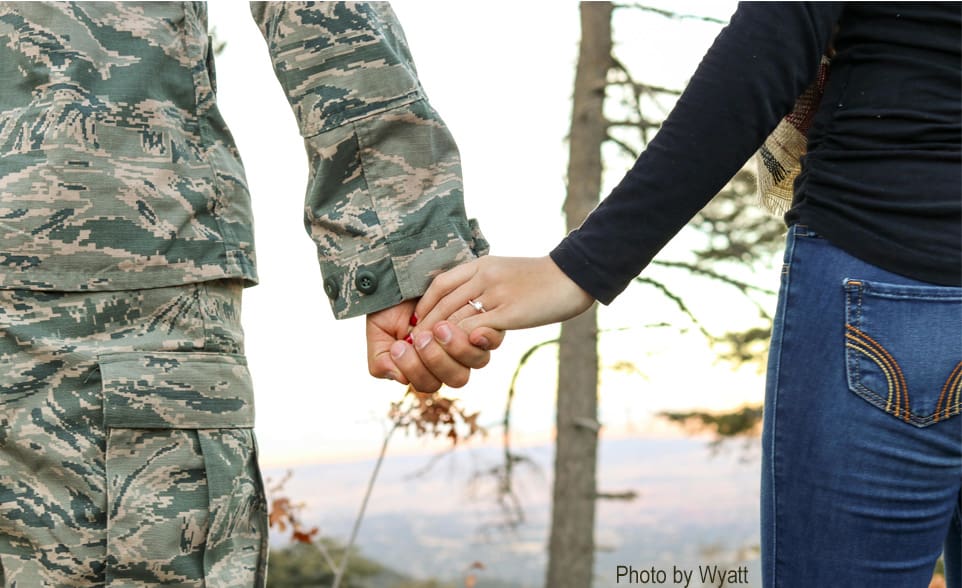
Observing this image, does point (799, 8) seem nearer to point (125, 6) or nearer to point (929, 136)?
point (929, 136)

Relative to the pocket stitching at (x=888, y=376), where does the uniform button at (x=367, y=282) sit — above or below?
above

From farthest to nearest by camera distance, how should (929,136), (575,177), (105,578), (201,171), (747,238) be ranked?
(747,238) < (575,177) < (201,171) < (105,578) < (929,136)

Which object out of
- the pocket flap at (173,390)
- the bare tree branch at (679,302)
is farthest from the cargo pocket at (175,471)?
the bare tree branch at (679,302)

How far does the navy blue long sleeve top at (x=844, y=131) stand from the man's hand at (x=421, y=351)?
0.46m

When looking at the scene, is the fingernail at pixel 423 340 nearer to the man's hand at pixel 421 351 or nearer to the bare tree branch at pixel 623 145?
the man's hand at pixel 421 351

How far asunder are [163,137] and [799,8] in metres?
1.04

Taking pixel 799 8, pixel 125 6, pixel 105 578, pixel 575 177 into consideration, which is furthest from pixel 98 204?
pixel 575 177

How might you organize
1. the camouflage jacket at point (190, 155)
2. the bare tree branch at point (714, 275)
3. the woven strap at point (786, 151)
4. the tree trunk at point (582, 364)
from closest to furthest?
the woven strap at point (786, 151) → the camouflage jacket at point (190, 155) → the bare tree branch at point (714, 275) → the tree trunk at point (582, 364)

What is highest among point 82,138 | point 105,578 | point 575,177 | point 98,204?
point 575,177

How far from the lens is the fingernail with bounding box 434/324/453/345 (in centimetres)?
171

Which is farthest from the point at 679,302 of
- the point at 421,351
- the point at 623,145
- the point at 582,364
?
the point at 421,351

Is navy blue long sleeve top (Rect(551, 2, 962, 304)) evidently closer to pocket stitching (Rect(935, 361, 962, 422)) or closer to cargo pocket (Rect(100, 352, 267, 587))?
pocket stitching (Rect(935, 361, 962, 422))

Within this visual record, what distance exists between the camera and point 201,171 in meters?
1.59

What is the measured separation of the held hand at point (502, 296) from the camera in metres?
1.48
